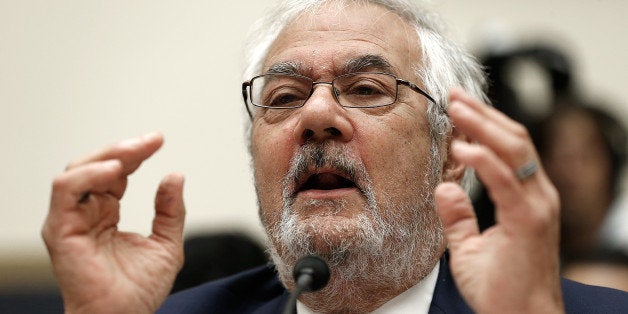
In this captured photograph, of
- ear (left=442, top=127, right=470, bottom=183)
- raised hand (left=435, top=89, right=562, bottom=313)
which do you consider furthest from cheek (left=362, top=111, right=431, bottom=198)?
raised hand (left=435, top=89, right=562, bottom=313)

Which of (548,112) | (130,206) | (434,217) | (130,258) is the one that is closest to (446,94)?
(434,217)

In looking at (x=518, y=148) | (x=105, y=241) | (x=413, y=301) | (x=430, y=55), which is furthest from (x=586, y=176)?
(x=105, y=241)

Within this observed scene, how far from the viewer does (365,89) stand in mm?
2195

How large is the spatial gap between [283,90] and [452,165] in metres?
0.50

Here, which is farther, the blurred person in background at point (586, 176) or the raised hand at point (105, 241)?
the blurred person in background at point (586, 176)

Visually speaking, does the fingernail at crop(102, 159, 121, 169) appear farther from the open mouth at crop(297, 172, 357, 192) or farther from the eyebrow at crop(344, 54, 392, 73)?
the eyebrow at crop(344, 54, 392, 73)

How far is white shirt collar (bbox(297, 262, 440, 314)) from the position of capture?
2.16 meters

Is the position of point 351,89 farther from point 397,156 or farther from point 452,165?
point 452,165

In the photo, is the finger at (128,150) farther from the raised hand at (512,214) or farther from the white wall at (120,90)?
the white wall at (120,90)

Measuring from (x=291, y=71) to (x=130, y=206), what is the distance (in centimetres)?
218

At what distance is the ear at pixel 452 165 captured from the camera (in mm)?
2328

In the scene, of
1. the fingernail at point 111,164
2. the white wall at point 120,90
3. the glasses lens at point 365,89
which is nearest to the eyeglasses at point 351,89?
the glasses lens at point 365,89

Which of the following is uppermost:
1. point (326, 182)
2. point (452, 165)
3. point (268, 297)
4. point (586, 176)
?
point (326, 182)

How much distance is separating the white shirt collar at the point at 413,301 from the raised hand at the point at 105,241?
561 mm
